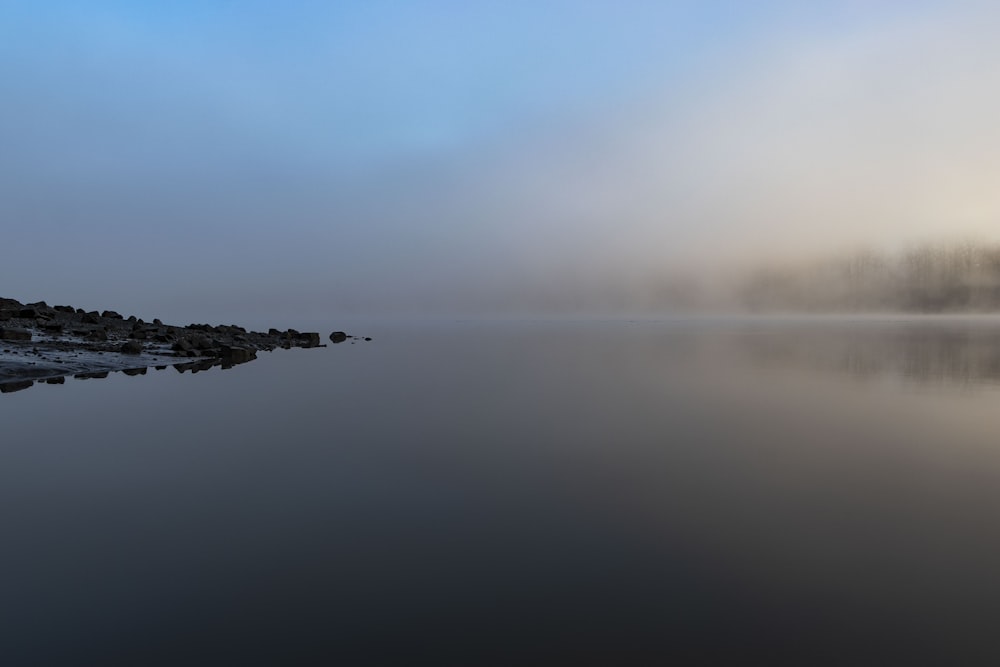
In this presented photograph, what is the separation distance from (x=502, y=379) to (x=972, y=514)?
27837 millimetres

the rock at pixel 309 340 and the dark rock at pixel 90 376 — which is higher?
the rock at pixel 309 340

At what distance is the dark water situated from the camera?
6.26m

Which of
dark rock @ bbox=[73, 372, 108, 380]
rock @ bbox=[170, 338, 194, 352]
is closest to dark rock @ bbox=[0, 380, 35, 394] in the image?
dark rock @ bbox=[73, 372, 108, 380]

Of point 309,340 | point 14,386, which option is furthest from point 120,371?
point 309,340

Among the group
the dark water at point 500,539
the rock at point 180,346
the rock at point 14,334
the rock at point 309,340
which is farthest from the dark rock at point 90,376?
the rock at point 309,340

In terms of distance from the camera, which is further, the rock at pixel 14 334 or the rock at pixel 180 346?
the rock at pixel 180 346

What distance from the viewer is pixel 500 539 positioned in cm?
923

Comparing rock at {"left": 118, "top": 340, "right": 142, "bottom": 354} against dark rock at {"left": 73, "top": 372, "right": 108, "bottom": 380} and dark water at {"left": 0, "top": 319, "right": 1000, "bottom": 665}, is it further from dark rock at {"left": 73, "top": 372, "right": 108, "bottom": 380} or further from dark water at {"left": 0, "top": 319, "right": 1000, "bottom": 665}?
dark water at {"left": 0, "top": 319, "right": 1000, "bottom": 665}

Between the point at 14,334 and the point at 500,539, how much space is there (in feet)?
144

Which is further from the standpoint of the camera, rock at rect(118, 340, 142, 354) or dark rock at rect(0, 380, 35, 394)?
rock at rect(118, 340, 142, 354)

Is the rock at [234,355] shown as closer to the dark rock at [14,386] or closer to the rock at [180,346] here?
the rock at [180,346]

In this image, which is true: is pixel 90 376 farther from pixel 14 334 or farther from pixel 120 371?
pixel 14 334

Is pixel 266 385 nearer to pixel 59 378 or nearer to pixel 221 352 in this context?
pixel 59 378

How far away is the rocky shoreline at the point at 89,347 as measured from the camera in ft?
104
